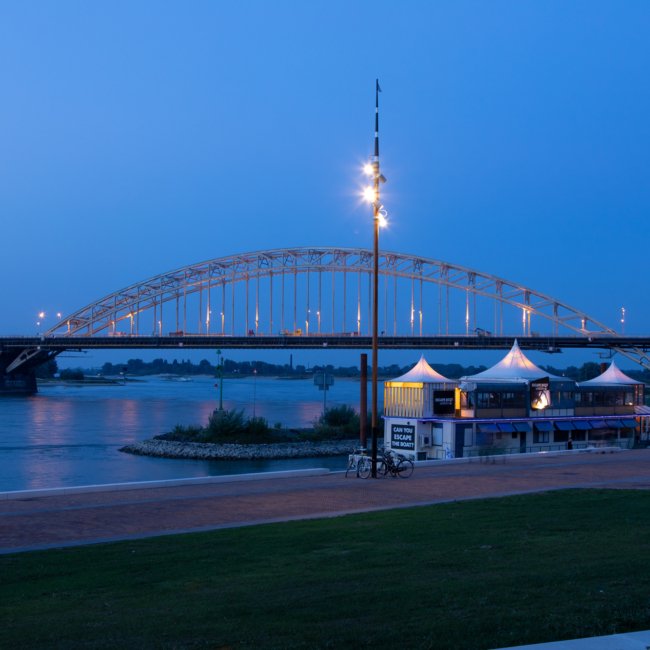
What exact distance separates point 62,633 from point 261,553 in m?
3.29

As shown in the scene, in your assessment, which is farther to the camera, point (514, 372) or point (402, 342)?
point (402, 342)

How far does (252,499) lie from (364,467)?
3827 mm

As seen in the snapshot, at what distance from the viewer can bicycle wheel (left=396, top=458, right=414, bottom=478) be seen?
17.0m

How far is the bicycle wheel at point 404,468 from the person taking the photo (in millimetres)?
16998

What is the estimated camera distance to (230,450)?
42469mm

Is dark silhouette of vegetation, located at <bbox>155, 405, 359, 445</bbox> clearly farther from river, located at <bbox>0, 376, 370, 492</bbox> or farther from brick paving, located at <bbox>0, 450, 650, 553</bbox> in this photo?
brick paving, located at <bbox>0, 450, 650, 553</bbox>

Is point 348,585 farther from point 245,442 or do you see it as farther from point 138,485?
point 245,442

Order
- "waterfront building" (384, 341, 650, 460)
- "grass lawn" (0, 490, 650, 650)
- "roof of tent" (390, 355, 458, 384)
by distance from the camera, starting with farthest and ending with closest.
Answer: "roof of tent" (390, 355, 458, 384), "waterfront building" (384, 341, 650, 460), "grass lawn" (0, 490, 650, 650)

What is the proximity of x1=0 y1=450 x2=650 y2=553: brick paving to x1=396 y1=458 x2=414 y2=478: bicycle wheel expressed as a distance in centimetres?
20

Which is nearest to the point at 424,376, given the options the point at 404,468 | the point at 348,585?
the point at 404,468

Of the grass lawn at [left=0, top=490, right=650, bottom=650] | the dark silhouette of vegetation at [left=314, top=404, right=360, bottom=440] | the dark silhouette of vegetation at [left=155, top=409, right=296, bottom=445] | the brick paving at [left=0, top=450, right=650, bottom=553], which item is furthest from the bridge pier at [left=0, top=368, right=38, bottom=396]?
the grass lawn at [left=0, top=490, right=650, bottom=650]

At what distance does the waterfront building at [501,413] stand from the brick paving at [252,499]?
1262cm

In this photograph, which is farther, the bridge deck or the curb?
the bridge deck

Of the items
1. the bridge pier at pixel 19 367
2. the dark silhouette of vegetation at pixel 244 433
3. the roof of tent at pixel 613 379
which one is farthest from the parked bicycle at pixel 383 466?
the bridge pier at pixel 19 367
